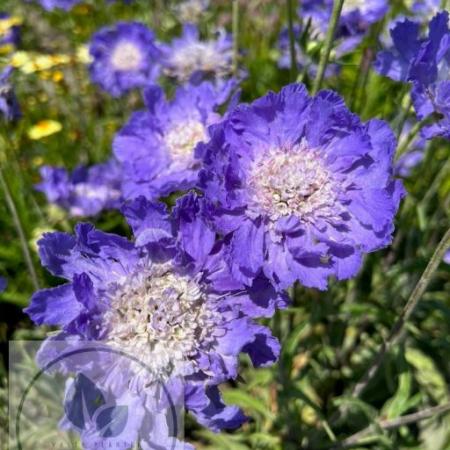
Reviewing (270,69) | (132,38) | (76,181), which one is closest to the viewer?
(76,181)

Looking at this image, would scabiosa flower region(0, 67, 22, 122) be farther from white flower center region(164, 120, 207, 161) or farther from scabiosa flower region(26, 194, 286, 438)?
scabiosa flower region(26, 194, 286, 438)

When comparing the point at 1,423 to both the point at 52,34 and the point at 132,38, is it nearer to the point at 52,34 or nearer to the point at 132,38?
the point at 132,38

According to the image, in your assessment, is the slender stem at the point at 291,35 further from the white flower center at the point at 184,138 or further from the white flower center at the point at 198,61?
the white flower center at the point at 198,61

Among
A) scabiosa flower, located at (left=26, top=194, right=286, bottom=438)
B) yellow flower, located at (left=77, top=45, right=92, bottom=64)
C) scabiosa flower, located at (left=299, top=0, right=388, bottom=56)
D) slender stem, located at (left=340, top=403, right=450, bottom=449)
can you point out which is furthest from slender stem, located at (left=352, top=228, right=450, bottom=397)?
yellow flower, located at (left=77, top=45, right=92, bottom=64)

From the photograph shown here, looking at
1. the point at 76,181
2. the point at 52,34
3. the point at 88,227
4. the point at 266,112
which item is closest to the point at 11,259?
the point at 76,181

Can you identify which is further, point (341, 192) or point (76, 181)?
point (76, 181)

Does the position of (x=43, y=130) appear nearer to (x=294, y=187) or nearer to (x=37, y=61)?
(x=37, y=61)
